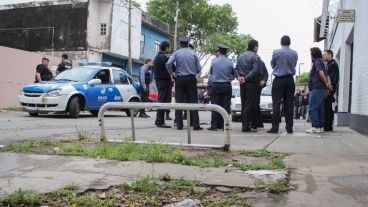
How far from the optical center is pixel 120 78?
1518 cm

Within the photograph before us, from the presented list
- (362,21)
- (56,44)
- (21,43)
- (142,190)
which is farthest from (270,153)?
(21,43)

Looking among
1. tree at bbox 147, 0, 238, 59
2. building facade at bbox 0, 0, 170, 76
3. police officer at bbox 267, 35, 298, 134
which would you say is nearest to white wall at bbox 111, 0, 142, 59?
building facade at bbox 0, 0, 170, 76

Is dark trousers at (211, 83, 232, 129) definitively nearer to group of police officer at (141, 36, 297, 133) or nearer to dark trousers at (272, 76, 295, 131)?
group of police officer at (141, 36, 297, 133)

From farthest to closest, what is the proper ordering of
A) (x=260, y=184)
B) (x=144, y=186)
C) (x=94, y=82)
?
(x=94, y=82) → (x=260, y=184) → (x=144, y=186)

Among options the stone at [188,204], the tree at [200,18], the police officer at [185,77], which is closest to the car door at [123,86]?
the police officer at [185,77]

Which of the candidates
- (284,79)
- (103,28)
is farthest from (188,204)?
(103,28)

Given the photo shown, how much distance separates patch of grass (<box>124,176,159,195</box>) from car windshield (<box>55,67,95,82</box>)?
1012 centimetres

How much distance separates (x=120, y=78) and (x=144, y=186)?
11.7 meters

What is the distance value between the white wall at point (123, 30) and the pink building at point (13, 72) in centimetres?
1082

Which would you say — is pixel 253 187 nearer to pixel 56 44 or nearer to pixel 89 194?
pixel 89 194

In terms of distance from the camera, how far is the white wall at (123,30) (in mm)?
31438

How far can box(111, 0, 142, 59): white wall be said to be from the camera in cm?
3144

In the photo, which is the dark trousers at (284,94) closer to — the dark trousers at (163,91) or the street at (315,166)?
the street at (315,166)

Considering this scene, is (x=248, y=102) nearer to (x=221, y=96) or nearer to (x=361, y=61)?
(x=221, y=96)
